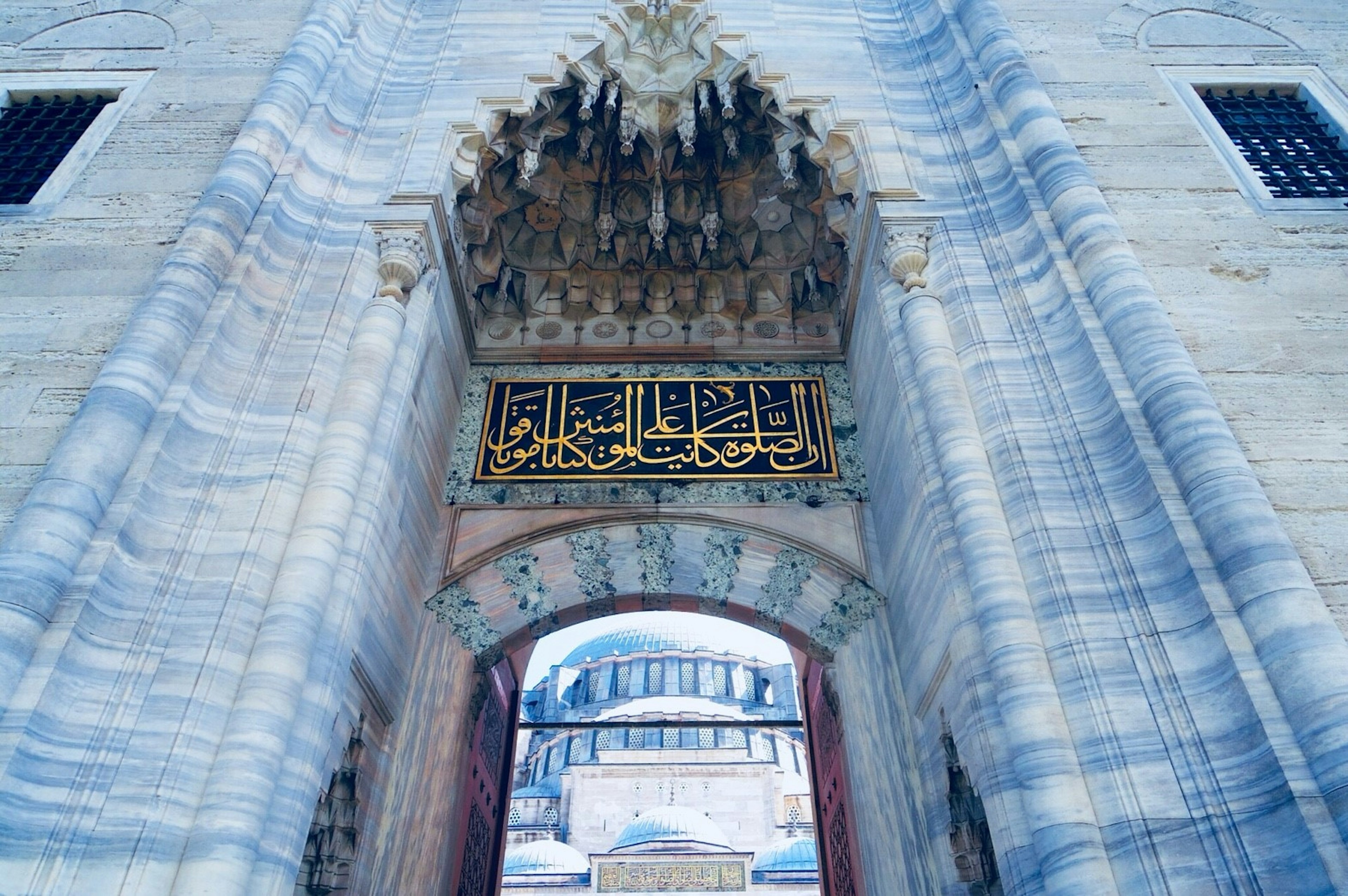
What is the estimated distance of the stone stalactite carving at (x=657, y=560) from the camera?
510cm

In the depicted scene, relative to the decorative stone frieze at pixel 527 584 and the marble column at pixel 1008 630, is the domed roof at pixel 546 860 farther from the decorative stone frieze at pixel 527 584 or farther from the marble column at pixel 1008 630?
the marble column at pixel 1008 630

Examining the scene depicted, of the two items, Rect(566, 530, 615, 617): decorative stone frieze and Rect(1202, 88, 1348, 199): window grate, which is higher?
Rect(1202, 88, 1348, 199): window grate

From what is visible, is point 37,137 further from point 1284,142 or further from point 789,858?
point 789,858

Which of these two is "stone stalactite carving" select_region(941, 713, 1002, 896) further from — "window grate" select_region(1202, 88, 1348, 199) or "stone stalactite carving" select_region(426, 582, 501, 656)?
"window grate" select_region(1202, 88, 1348, 199)

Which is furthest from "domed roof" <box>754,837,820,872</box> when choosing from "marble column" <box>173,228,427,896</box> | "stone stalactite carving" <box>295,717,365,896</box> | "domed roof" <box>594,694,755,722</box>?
"marble column" <box>173,228,427,896</box>

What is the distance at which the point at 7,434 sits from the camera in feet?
12.9

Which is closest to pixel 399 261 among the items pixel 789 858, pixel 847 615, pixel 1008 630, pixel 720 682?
pixel 847 615

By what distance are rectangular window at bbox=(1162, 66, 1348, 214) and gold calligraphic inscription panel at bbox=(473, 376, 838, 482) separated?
273 cm

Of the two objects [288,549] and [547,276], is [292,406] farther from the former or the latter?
[547,276]

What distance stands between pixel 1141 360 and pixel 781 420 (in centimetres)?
224

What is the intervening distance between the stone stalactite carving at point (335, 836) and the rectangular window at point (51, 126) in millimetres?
3538

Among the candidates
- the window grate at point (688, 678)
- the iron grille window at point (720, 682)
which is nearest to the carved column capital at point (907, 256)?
the window grate at point (688, 678)

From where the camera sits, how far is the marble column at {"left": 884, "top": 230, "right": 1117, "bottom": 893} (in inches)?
110

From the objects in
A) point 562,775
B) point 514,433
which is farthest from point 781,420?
point 562,775
